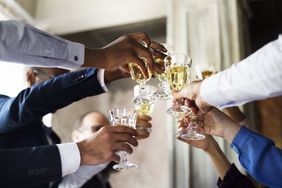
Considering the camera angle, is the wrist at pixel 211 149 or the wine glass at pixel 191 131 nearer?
the wine glass at pixel 191 131

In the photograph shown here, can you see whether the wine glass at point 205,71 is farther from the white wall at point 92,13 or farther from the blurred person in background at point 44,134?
the white wall at point 92,13

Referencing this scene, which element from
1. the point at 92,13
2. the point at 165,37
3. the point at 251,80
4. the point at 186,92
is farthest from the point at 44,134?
the point at 165,37

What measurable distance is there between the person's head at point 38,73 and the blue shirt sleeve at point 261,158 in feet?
2.94

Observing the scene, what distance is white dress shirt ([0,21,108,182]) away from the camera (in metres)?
0.91

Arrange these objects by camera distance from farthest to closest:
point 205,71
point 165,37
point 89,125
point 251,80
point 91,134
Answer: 1. point 165,37
2. point 89,125
3. point 91,134
4. point 205,71
5. point 251,80

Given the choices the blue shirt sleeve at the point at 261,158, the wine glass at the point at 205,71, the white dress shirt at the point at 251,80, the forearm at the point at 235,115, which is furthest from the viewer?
the forearm at the point at 235,115

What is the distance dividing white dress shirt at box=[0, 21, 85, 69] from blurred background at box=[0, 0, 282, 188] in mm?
925

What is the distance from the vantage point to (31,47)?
3.07ft

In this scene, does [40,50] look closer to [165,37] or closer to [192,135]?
[192,135]

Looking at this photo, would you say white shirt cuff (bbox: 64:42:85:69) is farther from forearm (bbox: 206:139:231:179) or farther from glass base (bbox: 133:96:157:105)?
forearm (bbox: 206:139:231:179)

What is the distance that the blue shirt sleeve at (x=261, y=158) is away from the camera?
997 millimetres

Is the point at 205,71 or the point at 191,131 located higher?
the point at 205,71

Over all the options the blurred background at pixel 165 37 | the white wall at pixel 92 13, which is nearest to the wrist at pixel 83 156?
the blurred background at pixel 165 37

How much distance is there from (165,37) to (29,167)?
1.57 metres
